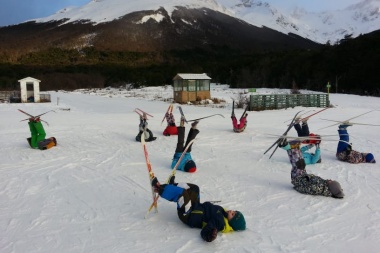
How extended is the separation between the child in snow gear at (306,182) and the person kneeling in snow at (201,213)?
2.08 meters

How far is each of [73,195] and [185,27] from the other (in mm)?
120000

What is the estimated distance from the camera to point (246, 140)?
12.7 m

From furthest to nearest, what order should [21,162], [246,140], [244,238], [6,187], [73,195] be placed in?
[246,140], [21,162], [6,187], [73,195], [244,238]

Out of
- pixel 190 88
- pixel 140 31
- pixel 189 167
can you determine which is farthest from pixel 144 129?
pixel 140 31

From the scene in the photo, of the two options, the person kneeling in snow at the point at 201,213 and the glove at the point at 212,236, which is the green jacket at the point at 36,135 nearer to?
the person kneeling in snow at the point at 201,213

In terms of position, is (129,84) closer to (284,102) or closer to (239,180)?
(284,102)

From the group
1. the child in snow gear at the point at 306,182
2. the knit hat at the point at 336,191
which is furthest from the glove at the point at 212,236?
the knit hat at the point at 336,191

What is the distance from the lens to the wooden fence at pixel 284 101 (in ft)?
79.7

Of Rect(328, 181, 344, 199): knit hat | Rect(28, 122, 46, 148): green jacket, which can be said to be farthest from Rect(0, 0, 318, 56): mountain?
Rect(328, 181, 344, 199): knit hat

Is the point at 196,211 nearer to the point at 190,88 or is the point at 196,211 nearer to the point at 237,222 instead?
the point at 237,222

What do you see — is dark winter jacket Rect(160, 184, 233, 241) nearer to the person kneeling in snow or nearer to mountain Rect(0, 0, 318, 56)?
the person kneeling in snow

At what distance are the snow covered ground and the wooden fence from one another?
40.1ft

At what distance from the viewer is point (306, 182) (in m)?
6.83

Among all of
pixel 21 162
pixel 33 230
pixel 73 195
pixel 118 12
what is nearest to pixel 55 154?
pixel 21 162
